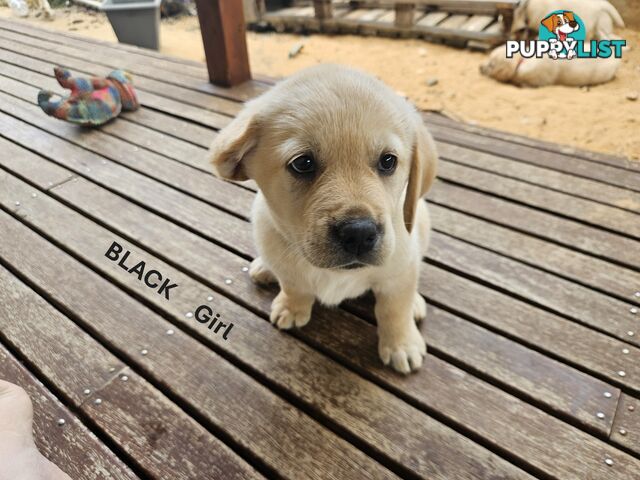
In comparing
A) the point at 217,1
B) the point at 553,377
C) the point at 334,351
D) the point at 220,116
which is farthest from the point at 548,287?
the point at 217,1

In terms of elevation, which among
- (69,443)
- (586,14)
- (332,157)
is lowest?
(69,443)

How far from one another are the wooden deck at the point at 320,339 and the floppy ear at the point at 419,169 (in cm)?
56

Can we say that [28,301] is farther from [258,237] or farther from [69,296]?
A: [258,237]

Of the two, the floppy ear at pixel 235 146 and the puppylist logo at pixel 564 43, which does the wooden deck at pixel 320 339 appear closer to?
the floppy ear at pixel 235 146

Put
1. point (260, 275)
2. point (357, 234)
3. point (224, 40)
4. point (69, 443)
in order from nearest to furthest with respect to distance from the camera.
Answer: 1. point (357, 234)
2. point (69, 443)
3. point (260, 275)
4. point (224, 40)

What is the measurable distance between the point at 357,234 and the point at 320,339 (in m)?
0.69

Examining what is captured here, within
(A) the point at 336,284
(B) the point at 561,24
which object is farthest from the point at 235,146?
(B) the point at 561,24

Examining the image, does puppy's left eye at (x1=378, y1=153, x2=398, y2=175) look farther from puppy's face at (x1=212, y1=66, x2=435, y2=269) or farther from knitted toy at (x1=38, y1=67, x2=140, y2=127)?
knitted toy at (x1=38, y1=67, x2=140, y2=127)

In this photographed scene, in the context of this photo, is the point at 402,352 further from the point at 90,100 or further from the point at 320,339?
the point at 90,100

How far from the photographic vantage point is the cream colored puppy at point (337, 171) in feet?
4.11

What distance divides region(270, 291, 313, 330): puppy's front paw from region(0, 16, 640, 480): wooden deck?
0.05 metres

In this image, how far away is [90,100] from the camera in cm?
331

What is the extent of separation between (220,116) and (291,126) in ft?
7.65

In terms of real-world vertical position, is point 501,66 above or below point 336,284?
below
